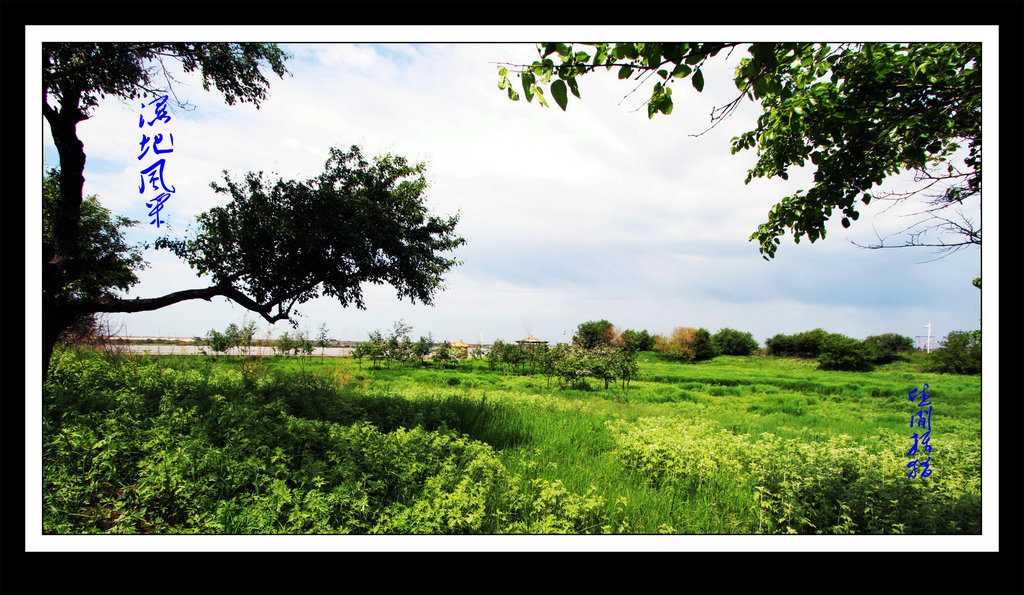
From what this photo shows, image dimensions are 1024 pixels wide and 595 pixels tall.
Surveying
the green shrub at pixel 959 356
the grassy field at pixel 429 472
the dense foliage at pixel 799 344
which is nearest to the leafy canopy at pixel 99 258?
the grassy field at pixel 429 472

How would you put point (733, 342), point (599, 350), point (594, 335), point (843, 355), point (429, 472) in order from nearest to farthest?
point (429, 472) → point (599, 350) → point (843, 355) → point (594, 335) → point (733, 342)

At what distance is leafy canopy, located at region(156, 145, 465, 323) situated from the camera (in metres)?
6.08

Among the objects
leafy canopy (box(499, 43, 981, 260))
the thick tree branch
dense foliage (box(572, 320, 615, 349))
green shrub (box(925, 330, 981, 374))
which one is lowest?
dense foliage (box(572, 320, 615, 349))

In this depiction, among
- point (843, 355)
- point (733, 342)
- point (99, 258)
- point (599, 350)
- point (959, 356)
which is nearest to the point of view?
point (959, 356)

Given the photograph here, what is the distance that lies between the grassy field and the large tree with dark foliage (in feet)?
4.14

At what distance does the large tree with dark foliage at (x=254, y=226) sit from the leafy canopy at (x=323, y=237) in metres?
0.02

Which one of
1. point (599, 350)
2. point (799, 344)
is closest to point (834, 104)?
point (599, 350)

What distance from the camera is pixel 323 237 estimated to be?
622 centimetres

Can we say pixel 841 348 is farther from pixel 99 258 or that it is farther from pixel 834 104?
pixel 99 258

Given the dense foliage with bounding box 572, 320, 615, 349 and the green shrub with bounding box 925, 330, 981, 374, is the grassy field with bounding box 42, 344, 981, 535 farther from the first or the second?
the dense foliage with bounding box 572, 320, 615, 349

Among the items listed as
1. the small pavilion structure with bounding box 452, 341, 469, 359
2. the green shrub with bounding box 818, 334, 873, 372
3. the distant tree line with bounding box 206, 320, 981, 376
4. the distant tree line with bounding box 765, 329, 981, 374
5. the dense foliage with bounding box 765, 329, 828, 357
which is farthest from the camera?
the dense foliage with bounding box 765, 329, 828, 357

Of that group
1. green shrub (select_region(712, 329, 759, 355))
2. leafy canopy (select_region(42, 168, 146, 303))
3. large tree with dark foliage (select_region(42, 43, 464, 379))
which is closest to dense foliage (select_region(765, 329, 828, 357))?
green shrub (select_region(712, 329, 759, 355))

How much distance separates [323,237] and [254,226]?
3.58 feet
